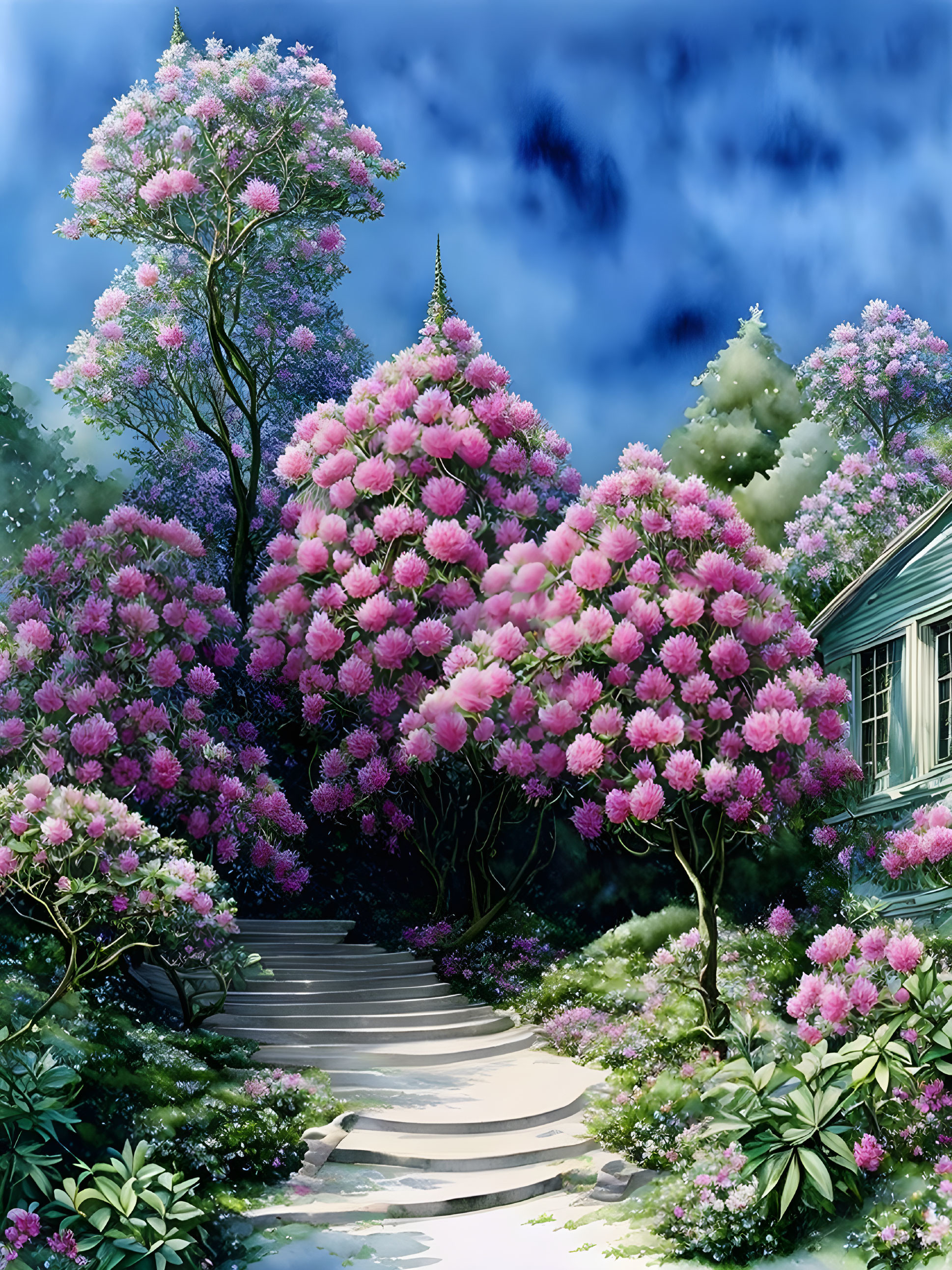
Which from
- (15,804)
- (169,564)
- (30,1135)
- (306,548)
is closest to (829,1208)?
(30,1135)

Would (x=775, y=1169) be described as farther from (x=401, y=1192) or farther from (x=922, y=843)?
(x=922, y=843)

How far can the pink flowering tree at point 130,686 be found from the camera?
33.7 feet

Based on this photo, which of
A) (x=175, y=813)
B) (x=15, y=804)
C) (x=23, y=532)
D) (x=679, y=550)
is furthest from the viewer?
(x=23, y=532)

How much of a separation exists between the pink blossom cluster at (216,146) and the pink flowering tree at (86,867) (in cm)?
790

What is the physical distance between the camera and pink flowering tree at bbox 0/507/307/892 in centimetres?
1026

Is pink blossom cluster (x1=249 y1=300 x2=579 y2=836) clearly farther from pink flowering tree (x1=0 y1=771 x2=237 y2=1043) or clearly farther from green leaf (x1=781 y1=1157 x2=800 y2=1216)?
green leaf (x1=781 y1=1157 x2=800 y2=1216)

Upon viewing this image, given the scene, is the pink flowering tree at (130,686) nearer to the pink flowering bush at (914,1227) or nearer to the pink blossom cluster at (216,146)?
the pink blossom cluster at (216,146)

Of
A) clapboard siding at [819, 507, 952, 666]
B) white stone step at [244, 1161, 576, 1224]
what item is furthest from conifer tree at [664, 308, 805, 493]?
white stone step at [244, 1161, 576, 1224]

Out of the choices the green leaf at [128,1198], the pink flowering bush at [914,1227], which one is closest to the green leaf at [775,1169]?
the pink flowering bush at [914,1227]

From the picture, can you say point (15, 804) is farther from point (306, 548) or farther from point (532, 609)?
point (306, 548)

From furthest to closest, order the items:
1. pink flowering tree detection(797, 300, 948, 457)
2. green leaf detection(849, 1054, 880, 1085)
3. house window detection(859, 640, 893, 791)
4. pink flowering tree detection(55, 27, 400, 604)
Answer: pink flowering tree detection(797, 300, 948, 457)
pink flowering tree detection(55, 27, 400, 604)
house window detection(859, 640, 893, 791)
green leaf detection(849, 1054, 880, 1085)

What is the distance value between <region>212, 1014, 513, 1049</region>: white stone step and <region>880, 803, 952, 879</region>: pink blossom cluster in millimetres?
3983

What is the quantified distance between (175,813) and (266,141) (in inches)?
280

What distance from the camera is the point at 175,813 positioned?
11.1 metres
